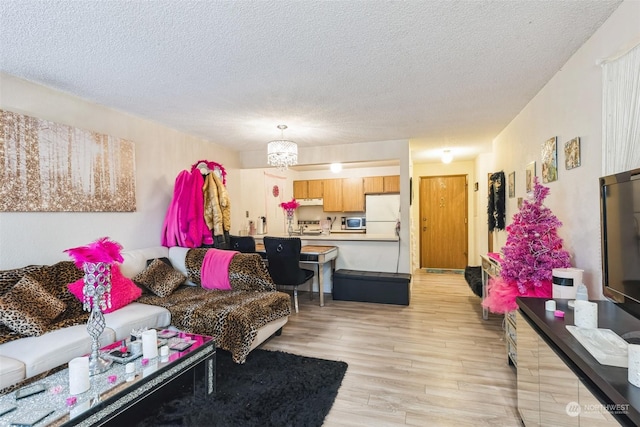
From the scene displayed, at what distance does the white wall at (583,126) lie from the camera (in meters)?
1.58

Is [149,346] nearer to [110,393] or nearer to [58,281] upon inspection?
[110,393]

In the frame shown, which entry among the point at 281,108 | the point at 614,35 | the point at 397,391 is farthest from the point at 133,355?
the point at 614,35

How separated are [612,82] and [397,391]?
2.24 metres

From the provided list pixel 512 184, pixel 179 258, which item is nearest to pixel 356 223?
pixel 512 184

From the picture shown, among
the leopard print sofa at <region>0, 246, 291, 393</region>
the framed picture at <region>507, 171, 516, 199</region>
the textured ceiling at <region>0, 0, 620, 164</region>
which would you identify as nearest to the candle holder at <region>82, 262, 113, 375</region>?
the leopard print sofa at <region>0, 246, 291, 393</region>

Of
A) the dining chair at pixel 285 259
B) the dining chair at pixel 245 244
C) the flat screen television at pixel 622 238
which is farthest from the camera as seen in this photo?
the dining chair at pixel 245 244

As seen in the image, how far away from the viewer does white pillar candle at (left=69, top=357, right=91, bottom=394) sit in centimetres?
138

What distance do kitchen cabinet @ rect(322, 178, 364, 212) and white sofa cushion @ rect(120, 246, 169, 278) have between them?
3.97 m

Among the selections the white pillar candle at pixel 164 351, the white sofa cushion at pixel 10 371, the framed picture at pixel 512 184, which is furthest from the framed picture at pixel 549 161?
the white sofa cushion at pixel 10 371

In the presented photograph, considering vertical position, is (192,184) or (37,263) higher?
(192,184)

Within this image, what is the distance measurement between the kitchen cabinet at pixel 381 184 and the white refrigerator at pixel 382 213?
0.17m

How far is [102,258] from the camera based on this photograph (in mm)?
1634

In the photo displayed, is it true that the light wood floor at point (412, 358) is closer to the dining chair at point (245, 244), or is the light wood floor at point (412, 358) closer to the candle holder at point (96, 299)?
the dining chair at point (245, 244)

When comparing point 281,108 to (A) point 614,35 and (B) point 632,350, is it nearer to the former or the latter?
(A) point 614,35
